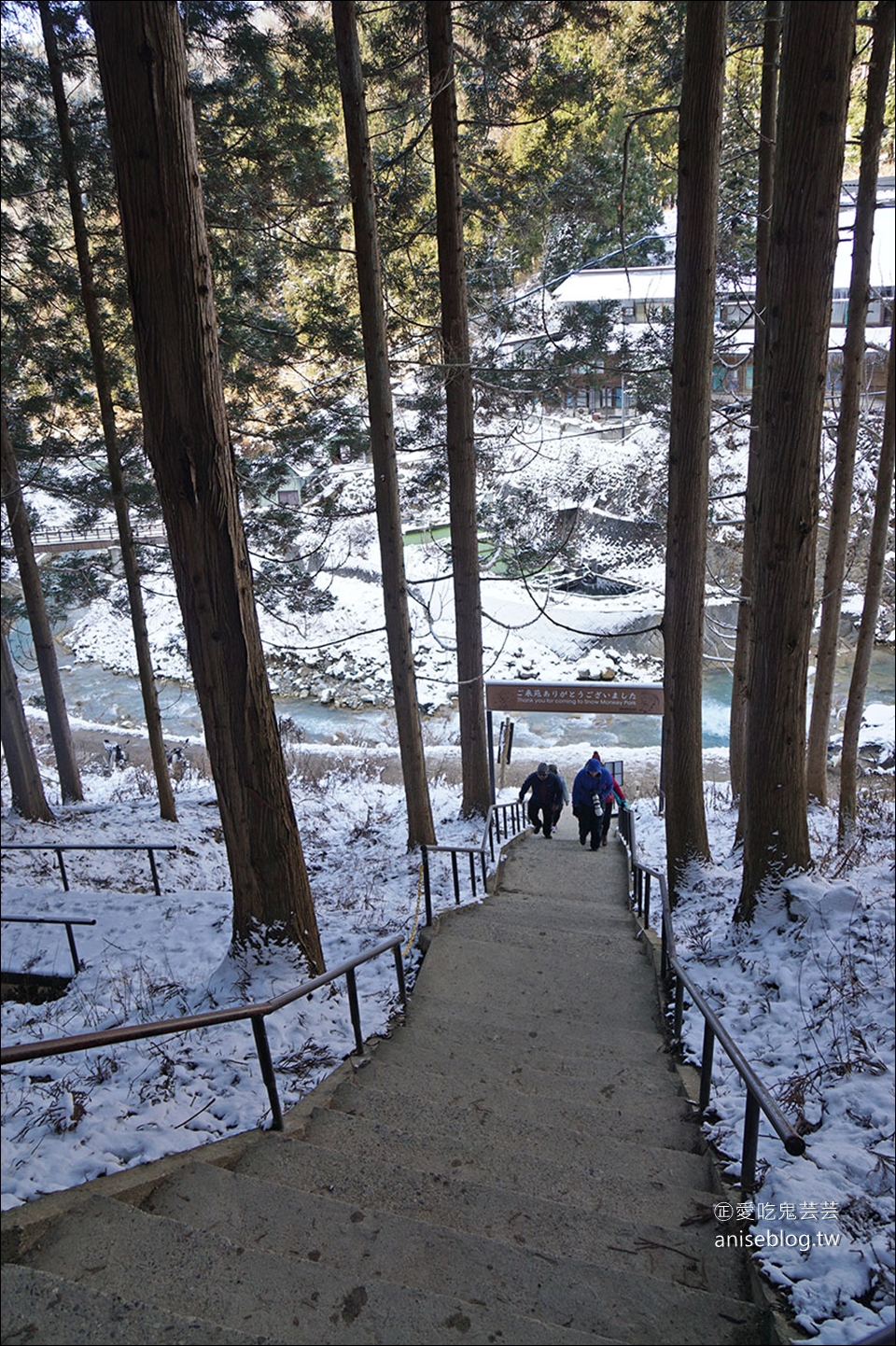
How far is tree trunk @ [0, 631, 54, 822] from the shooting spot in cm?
1241

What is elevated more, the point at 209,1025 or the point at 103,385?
the point at 103,385

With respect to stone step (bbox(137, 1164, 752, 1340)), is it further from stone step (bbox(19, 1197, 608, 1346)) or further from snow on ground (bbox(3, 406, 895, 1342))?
snow on ground (bbox(3, 406, 895, 1342))

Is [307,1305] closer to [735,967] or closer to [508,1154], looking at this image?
[508,1154]

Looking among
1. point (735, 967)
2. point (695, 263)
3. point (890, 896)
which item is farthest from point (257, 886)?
point (695, 263)

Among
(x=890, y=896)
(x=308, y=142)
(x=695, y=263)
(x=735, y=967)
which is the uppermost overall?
(x=308, y=142)

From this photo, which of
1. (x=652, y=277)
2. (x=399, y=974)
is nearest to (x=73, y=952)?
(x=399, y=974)

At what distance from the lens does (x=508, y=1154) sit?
337 centimetres

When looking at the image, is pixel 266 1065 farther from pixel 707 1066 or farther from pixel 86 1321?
pixel 707 1066

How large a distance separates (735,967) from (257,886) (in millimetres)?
3586

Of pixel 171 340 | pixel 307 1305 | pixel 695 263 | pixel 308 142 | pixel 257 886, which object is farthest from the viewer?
pixel 308 142

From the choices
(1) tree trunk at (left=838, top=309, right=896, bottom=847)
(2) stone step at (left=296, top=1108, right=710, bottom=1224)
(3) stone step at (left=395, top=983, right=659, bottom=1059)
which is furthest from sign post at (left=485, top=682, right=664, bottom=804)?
(2) stone step at (left=296, top=1108, right=710, bottom=1224)

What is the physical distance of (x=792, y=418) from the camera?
16.5ft

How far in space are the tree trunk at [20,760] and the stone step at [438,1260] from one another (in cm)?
1135

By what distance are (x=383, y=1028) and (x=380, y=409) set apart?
23.2 feet
